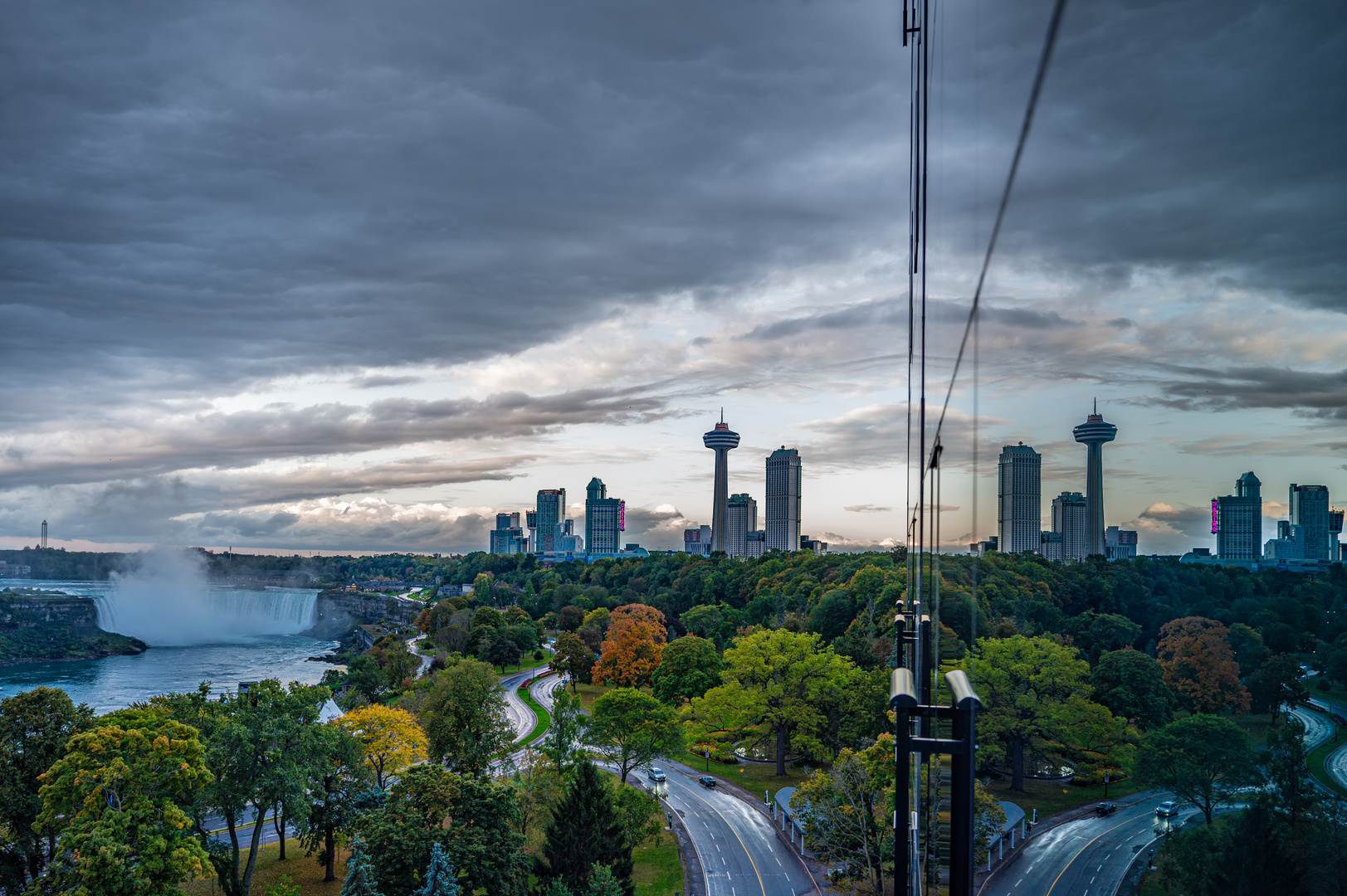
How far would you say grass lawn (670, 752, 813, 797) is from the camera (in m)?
32.1

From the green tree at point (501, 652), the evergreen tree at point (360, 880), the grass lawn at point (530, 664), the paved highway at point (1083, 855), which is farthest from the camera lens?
the grass lawn at point (530, 664)

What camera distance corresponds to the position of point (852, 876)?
21.9 meters

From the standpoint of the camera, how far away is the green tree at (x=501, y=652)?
57.7 meters

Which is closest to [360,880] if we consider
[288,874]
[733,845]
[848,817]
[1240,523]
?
[288,874]

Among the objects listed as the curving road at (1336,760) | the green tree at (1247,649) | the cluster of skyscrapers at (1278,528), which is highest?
the cluster of skyscrapers at (1278,528)

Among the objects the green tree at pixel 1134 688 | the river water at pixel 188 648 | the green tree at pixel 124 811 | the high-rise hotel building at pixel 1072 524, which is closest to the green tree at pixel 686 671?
the green tree at pixel 124 811

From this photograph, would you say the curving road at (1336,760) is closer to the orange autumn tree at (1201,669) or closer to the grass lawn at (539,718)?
the orange autumn tree at (1201,669)

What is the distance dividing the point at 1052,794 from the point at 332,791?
1012 inches

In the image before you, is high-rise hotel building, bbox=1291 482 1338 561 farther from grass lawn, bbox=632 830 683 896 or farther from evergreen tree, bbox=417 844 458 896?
grass lawn, bbox=632 830 683 896

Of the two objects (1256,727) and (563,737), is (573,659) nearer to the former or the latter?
(563,737)

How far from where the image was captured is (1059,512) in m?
2.52

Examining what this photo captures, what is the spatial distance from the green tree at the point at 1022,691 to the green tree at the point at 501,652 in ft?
190

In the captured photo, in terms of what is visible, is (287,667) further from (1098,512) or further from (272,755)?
(1098,512)

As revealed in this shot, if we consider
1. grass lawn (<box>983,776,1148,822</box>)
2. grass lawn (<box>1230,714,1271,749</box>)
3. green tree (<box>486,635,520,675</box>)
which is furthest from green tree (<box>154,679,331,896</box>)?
green tree (<box>486,635,520,675</box>)
